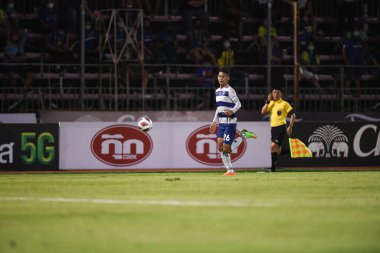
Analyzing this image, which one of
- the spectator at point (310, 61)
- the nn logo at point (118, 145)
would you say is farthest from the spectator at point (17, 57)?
the spectator at point (310, 61)

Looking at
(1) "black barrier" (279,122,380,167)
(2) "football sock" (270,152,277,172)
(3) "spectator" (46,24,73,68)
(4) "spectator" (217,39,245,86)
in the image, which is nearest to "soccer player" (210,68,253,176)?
(2) "football sock" (270,152,277,172)

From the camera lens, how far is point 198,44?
28.2 metres

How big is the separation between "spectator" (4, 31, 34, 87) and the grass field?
38.0 feet

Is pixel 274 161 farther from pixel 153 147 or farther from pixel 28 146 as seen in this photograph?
pixel 28 146

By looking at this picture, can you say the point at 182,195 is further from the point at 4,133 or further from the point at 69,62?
the point at 69,62

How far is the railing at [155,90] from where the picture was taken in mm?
25203

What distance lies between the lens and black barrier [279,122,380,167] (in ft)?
76.8

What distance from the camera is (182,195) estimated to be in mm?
12492

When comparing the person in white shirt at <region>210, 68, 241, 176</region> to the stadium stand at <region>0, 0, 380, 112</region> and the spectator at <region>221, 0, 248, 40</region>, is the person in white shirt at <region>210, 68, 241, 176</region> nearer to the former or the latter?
the stadium stand at <region>0, 0, 380, 112</region>

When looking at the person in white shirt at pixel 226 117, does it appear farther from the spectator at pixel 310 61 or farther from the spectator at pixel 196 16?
the spectator at pixel 196 16

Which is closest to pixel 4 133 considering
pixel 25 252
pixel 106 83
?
pixel 106 83

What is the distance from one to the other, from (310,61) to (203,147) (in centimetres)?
785

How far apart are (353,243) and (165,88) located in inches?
738

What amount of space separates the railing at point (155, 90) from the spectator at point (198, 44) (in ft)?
1.74
